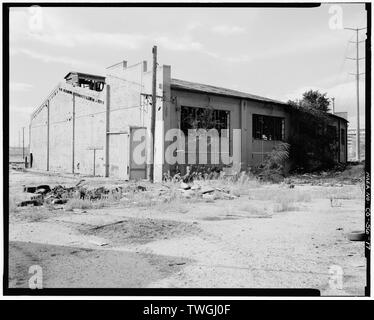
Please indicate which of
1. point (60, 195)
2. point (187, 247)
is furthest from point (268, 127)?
point (187, 247)

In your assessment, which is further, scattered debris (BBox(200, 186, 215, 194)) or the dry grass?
scattered debris (BBox(200, 186, 215, 194))

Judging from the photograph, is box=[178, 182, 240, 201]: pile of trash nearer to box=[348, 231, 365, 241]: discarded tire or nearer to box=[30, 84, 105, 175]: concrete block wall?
box=[348, 231, 365, 241]: discarded tire

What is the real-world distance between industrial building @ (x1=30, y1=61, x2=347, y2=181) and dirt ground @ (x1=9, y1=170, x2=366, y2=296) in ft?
26.4

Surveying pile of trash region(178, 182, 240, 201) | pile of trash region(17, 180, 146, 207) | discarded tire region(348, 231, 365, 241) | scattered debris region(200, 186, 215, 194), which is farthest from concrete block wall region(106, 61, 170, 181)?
discarded tire region(348, 231, 365, 241)

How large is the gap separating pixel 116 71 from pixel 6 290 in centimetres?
1726

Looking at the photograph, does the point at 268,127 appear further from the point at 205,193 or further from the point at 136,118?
the point at 205,193

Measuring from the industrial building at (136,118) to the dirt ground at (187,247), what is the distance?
804 cm

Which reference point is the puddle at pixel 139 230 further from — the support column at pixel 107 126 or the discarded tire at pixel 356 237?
the support column at pixel 107 126

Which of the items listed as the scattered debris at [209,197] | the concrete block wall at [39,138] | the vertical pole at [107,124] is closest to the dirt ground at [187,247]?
the scattered debris at [209,197]

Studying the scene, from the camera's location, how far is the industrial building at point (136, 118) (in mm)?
16109

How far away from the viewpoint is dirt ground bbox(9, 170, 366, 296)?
141 inches

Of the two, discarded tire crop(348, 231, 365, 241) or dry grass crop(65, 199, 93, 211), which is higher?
dry grass crop(65, 199, 93, 211)

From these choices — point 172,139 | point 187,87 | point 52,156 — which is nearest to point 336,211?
point 172,139
